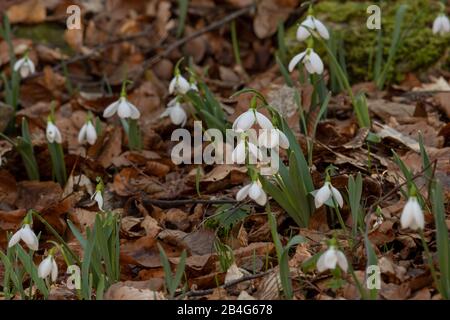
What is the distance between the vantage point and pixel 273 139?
2.31m

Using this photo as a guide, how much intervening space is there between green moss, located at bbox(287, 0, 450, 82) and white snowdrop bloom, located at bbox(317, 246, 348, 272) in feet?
6.63

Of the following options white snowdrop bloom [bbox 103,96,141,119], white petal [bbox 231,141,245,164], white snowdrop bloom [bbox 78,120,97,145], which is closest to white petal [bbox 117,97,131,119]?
white snowdrop bloom [bbox 103,96,141,119]

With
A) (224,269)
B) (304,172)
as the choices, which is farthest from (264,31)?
(224,269)

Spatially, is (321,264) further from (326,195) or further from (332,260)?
(326,195)

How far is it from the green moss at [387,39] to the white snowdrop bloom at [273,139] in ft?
5.20

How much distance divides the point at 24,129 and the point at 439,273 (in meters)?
1.72

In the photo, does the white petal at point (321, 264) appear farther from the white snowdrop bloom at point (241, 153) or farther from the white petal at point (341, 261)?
the white snowdrop bloom at point (241, 153)

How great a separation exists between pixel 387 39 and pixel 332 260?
223 cm

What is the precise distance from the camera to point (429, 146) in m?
3.01

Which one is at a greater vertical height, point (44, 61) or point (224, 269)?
point (44, 61)

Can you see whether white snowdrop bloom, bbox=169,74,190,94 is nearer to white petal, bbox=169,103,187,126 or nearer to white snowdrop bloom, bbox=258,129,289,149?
white petal, bbox=169,103,187,126

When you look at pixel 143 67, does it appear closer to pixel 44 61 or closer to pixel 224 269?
pixel 44 61

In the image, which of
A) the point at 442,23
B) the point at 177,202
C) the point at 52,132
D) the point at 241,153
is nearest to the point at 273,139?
the point at 241,153

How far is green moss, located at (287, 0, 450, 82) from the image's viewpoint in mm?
3904
